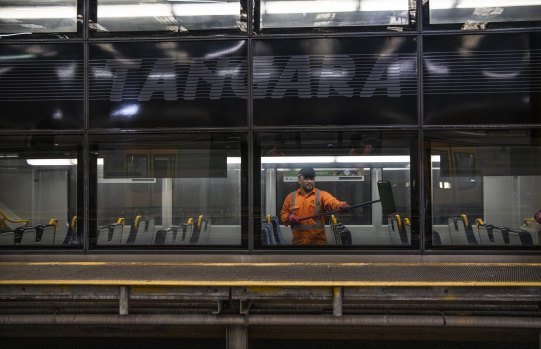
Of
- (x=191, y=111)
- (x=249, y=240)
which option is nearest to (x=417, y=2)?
(x=191, y=111)

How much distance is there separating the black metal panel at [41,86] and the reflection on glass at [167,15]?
546mm

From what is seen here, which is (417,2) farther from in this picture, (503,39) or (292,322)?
(292,322)

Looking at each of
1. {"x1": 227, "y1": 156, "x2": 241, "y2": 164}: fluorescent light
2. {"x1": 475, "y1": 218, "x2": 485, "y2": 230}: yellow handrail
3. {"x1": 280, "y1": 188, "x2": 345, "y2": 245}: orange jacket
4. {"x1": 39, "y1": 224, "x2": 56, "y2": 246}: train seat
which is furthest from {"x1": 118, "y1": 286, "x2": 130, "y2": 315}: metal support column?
{"x1": 475, "y1": 218, "x2": 485, "y2": 230}: yellow handrail

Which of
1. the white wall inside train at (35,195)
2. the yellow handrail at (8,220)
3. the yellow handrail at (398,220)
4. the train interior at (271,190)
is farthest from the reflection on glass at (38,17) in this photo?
the yellow handrail at (398,220)

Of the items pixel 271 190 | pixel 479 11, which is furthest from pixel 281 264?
pixel 479 11

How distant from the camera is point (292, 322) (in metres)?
4.29

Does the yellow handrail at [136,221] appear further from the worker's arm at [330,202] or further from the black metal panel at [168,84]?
the worker's arm at [330,202]

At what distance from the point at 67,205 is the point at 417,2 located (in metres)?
4.89

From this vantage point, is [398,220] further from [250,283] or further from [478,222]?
[250,283]

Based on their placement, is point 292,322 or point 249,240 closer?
point 292,322

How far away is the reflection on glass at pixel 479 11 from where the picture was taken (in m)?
5.15

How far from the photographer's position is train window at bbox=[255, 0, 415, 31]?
5.23 m

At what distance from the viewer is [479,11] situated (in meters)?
5.20

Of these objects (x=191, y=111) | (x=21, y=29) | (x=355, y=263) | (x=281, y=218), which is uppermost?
(x=21, y=29)
